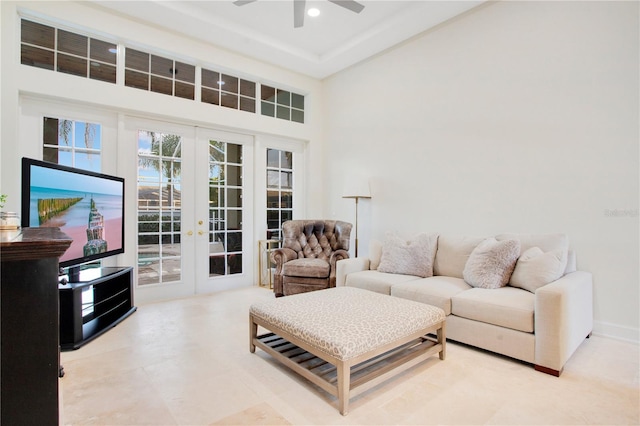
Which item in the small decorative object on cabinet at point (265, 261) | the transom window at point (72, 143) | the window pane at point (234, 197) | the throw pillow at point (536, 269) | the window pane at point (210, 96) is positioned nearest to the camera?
the throw pillow at point (536, 269)

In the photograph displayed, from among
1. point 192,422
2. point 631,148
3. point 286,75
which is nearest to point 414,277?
point 631,148

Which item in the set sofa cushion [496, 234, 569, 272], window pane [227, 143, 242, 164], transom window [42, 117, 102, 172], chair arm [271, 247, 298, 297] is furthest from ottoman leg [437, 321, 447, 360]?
transom window [42, 117, 102, 172]

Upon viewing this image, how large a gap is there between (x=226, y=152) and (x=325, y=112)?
72.9 inches

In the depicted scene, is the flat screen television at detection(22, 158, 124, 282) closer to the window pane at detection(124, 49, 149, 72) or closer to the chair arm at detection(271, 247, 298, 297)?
the window pane at detection(124, 49, 149, 72)

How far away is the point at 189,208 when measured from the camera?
4230 millimetres

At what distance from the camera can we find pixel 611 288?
2777mm

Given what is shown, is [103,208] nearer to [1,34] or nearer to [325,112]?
[1,34]

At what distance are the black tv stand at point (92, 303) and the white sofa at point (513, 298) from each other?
237 cm

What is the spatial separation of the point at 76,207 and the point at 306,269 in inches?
93.4

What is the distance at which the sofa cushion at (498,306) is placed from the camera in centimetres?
230

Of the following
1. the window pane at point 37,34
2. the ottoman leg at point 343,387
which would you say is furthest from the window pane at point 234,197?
the ottoman leg at point 343,387

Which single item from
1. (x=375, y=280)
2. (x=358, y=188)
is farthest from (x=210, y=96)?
(x=375, y=280)

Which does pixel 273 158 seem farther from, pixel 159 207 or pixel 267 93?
pixel 159 207

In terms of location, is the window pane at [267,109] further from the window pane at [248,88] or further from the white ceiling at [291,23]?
the white ceiling at [291,23]
